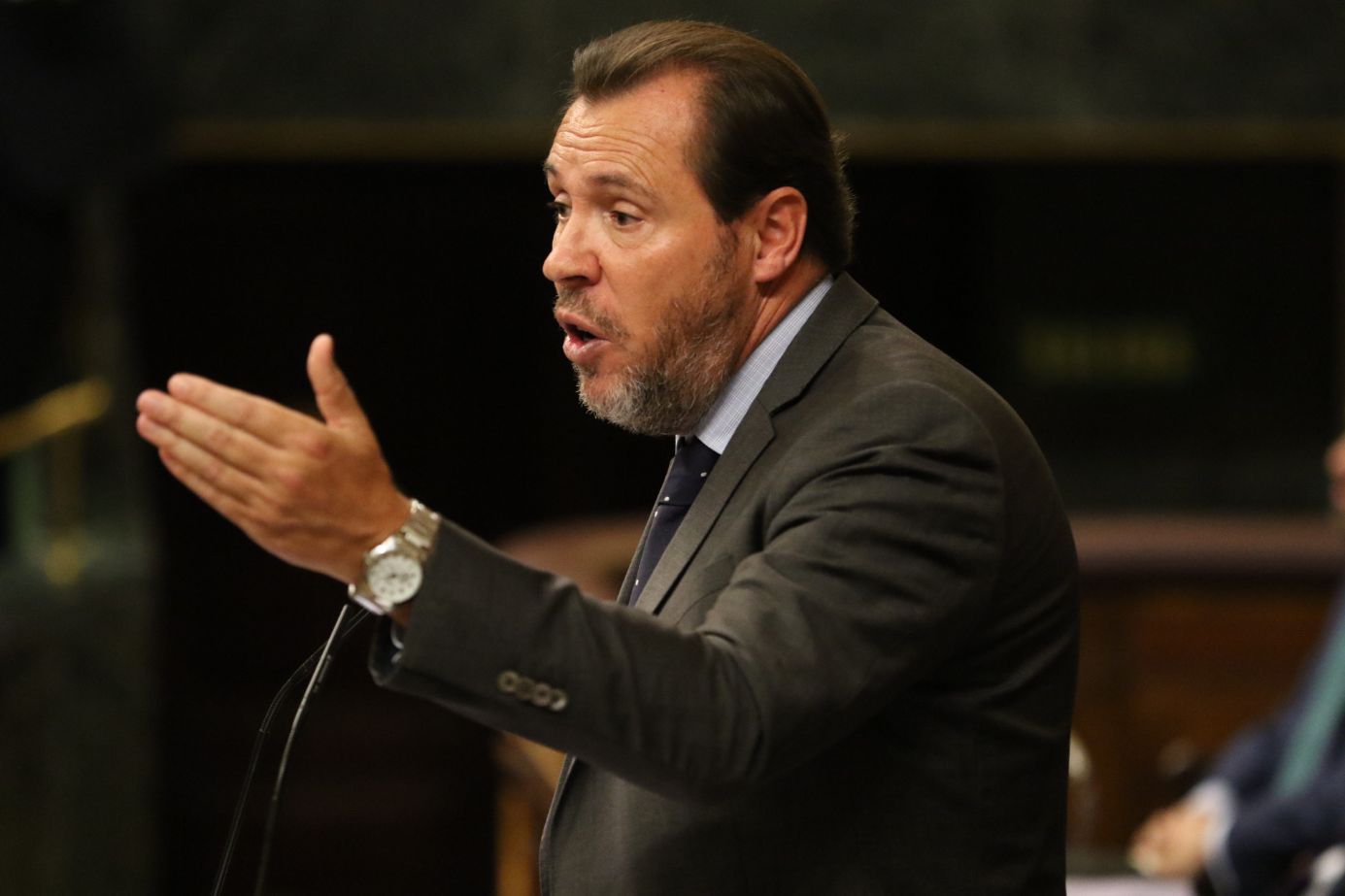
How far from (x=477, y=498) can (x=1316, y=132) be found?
3.30 metres

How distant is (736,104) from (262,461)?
23.3 inches

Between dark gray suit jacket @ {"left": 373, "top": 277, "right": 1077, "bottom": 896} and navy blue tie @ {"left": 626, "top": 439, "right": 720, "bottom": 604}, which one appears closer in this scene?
dark gray suit jacket @ {"left": 373, "top": 277, "right": 1077, "bottom": 896}

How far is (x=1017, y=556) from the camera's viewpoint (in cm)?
154

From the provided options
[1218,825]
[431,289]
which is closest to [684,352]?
[1218,825]

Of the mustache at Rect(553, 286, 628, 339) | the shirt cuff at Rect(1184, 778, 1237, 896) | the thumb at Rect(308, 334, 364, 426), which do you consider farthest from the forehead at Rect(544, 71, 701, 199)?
the shirt cuff at Rect(1184, 778, 1237, 896)

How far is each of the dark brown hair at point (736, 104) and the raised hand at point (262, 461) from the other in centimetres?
49

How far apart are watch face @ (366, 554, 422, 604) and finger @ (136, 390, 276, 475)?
11 cm

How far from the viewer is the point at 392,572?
4.40 ft

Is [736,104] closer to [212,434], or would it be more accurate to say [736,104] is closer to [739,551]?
[739,551]

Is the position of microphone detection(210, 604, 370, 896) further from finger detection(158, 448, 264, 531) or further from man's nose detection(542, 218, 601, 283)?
man's nose detection(542, 218, 601, 283)

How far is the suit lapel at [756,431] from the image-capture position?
161 centimetres

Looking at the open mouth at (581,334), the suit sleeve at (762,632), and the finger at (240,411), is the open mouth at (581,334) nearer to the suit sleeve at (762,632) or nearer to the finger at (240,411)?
the suit sleeve at (762,632)

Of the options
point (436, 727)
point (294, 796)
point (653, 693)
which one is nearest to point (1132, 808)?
point (436, 727)

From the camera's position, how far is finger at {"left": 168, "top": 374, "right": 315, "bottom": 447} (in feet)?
4.21
